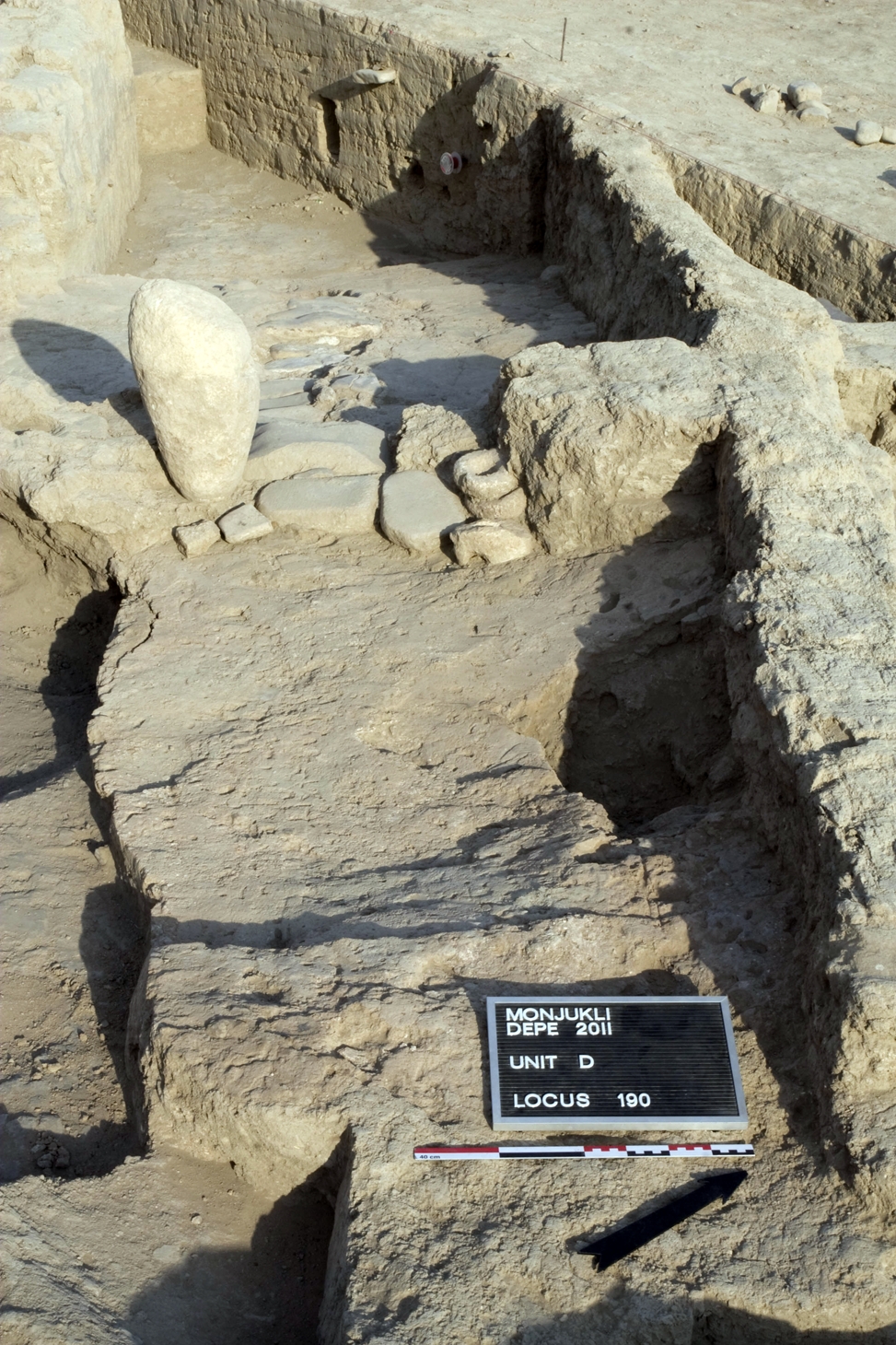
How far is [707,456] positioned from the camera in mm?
4895

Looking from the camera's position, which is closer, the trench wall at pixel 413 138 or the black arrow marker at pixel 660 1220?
the black arrow marker at pixel 660 1220

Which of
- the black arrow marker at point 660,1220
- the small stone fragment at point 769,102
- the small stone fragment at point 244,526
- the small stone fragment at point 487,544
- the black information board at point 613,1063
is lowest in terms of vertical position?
the black arrow marker at point 660,1220

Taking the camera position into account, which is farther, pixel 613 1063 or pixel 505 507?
pixel 505 507

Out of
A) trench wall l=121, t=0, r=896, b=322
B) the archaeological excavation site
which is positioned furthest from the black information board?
trench wall l=121, t=0, r=896, b=322

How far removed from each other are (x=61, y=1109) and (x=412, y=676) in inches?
75.6

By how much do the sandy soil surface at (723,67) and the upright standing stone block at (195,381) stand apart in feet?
13.7

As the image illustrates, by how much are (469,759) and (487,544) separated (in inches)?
46.8

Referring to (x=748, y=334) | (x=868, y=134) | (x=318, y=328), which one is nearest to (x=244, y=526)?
(x=748, y=334)

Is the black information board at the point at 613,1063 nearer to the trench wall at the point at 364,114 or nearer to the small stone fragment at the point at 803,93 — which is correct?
the trench wall at the point at 364,114

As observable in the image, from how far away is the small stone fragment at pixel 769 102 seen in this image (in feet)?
27.4

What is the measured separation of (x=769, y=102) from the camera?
834 centimetres

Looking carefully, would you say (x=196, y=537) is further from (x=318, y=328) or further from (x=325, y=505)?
(x=318, y=328)

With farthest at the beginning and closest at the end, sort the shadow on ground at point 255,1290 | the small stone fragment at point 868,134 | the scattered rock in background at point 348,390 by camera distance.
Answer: the small stone fragment at point 868,134, the scattered rock in background at point 348,390, the shadow on ground at point 255,1290

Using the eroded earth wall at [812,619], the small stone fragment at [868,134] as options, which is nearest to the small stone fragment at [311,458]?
the eroded earth wall at [812,619]
